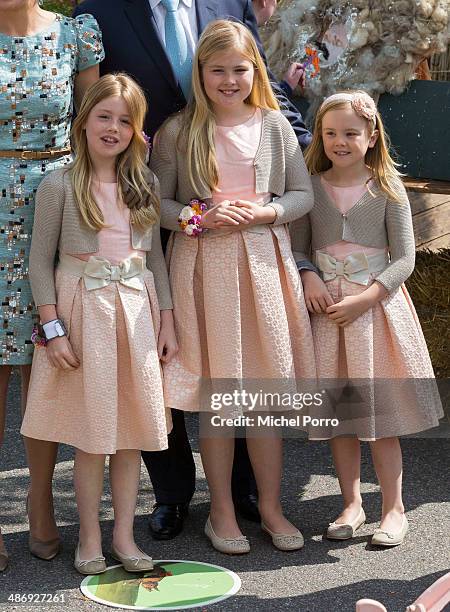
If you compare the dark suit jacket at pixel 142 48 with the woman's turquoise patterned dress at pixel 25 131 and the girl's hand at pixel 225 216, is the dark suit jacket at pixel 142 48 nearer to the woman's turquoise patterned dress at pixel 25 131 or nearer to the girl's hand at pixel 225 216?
the woman's turquoise patterned dress at pixel 25 131

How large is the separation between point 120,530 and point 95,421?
1.34 ft

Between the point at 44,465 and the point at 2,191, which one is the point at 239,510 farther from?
the point at 2,191

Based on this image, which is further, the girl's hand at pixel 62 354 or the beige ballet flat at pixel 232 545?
the beige ballet flat at pixel 232 545

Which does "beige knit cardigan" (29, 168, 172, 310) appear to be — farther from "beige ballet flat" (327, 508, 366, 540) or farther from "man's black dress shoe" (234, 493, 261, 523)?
"beige ballet flat" (327, 508, 366, 540)

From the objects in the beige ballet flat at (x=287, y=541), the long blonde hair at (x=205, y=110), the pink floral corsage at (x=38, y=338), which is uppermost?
the long blonde hair at (x=205, y=110)

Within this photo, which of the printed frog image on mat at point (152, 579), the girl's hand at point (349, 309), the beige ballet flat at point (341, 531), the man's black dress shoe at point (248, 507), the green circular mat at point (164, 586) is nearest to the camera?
the green circular mat at point (164, 586)

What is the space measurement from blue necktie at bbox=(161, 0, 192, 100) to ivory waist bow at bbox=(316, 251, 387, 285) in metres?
0.76

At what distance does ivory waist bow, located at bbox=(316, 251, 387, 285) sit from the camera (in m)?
3.62

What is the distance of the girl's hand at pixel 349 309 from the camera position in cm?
356

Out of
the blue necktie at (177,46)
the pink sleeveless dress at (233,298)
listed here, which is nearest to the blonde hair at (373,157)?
the pink sleeveless dress at (233,298)

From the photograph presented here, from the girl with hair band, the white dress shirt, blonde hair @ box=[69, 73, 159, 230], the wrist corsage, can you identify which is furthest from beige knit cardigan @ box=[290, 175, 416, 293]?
the white dress shirt

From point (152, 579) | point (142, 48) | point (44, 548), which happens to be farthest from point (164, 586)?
point (142, 48)

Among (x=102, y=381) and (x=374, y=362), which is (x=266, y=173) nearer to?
(x=374, y=362)

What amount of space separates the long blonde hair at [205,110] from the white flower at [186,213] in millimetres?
76
